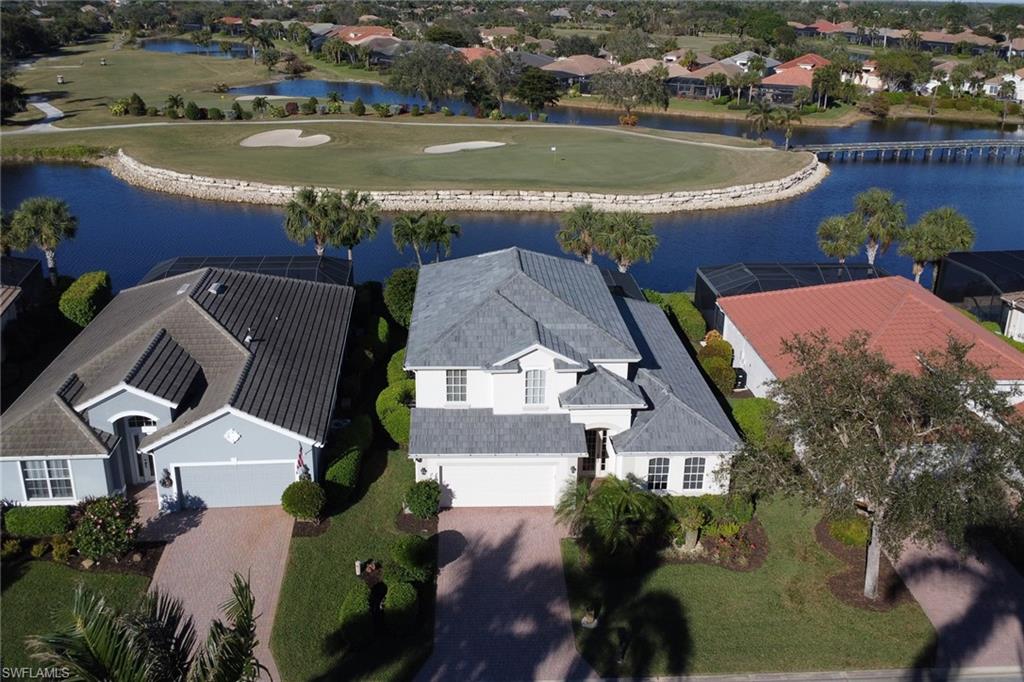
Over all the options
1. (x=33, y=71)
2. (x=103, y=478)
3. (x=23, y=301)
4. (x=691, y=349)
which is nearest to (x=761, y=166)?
(x=691, y=349)

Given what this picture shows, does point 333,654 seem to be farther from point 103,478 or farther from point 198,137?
point 198,137

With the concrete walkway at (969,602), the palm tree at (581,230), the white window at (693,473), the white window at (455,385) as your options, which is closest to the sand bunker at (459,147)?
the palm tree at (581,230)

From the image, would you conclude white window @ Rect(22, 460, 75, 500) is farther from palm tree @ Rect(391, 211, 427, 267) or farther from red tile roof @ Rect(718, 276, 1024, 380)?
red tile roof @ Rect(718, 276, 1024, 380)

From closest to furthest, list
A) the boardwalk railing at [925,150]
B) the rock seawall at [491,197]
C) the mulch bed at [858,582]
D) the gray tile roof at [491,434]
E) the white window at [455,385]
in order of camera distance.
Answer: the mulch bed at [858,582], the gray tile roof at [491,434], the white window at [455,385], the rock seawall at [491,197], the boardwalk railing at [925,150]

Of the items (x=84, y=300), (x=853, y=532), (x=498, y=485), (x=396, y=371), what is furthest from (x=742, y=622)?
(x=84, y=300)

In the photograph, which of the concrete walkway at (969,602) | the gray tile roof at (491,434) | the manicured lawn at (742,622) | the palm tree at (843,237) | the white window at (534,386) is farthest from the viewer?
the palm tree at (843,237)

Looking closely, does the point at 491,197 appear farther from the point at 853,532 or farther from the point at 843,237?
the point at 853,532

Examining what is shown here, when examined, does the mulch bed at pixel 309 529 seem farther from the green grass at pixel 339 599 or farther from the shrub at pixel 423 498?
the shrub at pixel 423 498
